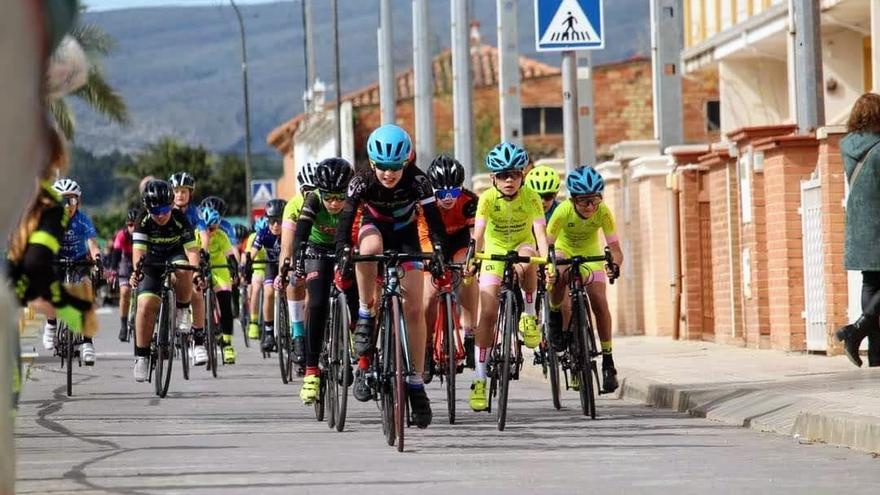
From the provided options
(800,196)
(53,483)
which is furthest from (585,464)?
(800,196)

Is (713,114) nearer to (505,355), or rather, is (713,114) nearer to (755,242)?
(755,242)

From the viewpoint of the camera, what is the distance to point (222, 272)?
2400 cm

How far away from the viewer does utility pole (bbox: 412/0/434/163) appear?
120ft

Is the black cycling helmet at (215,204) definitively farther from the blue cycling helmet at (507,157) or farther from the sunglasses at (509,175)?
the blue cycling helmet at (507,157)

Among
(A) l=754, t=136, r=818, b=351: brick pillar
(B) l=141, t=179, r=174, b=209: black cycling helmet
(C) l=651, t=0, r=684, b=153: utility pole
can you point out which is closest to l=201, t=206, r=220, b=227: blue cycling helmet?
(C) l=651, t=0, r=684, b=153: utility pole

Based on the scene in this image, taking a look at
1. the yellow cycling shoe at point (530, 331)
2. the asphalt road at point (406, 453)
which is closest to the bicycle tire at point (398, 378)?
the asphalt road at point (406, 453)

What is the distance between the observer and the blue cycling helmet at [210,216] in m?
25.1

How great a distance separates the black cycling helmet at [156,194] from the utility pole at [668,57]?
30.3 ft

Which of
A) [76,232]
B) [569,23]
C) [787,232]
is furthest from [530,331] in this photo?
[569,23]

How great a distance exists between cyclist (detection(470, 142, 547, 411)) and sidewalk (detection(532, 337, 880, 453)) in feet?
4.26

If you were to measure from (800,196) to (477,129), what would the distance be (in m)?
53.8

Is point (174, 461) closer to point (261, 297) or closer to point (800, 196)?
point (800, 196)

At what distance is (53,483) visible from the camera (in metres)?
10.3

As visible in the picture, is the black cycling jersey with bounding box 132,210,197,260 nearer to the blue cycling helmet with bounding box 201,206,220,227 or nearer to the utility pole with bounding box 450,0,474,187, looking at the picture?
the blue cycling helmet with bounding box 201,206,220,227
